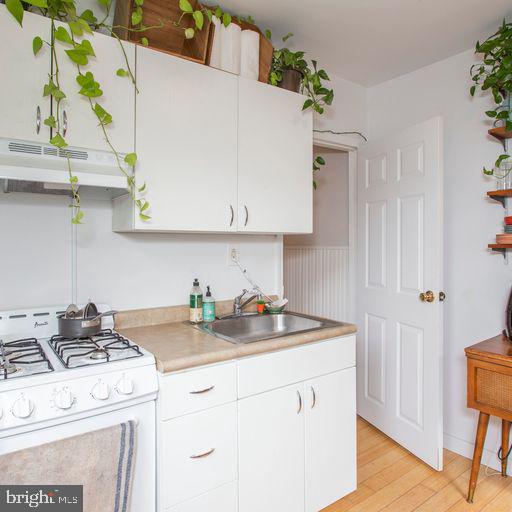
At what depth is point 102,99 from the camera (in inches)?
58.7

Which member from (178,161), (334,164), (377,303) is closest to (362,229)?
(377,303)

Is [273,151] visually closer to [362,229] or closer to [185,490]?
[362,229]

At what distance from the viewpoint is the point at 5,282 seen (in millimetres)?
1578

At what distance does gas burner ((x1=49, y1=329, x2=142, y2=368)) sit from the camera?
51.2 inches

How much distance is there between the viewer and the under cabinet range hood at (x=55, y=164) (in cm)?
130

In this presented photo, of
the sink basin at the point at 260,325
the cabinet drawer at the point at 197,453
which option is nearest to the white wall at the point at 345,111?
the sink basin at the point at 260,325

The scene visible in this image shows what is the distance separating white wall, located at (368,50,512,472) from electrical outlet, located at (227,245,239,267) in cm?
133

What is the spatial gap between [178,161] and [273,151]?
52 cm

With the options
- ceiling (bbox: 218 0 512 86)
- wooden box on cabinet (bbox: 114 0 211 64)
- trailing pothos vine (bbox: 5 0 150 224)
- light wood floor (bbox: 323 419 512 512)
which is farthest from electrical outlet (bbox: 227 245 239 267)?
light wood floor (bbox: 323 419 512 512)

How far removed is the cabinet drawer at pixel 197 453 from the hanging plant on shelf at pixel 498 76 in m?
1.92

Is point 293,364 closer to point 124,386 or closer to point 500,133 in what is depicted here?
point 124,386

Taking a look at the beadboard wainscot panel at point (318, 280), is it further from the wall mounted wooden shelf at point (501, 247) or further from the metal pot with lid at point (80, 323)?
the metal pot with lid at point (80, 323)

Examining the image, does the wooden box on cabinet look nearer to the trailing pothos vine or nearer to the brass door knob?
the trailing pothos vine

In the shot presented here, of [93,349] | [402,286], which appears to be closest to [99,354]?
[93,349]
